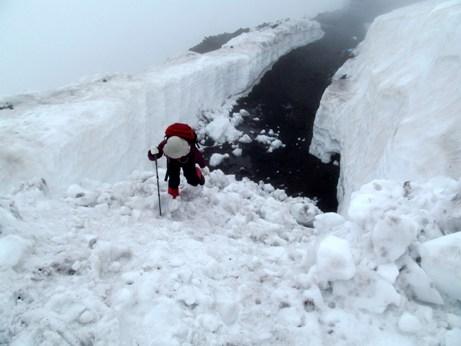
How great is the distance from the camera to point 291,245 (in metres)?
4.56

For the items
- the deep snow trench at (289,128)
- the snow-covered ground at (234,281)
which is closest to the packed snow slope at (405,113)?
the deep snow trench at (289,128)

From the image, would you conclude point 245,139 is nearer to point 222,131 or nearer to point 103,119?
point 222,131

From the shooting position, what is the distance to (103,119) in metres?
7.91

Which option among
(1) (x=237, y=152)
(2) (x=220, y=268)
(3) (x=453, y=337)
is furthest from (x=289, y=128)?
(3) (x=453, y=337)

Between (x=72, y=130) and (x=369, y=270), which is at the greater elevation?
(x=369, y=270)

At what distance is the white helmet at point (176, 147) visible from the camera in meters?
4.86

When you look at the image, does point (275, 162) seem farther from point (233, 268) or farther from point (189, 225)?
point (233, 268)

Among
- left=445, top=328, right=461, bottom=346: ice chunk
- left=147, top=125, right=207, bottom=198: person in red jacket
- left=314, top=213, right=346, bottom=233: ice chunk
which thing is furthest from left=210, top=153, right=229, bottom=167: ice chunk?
left=445, top=328, right=461, bottom=346: ice chunk

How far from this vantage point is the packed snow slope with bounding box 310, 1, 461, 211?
17.6 ft

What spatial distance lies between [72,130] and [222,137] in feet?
16.8

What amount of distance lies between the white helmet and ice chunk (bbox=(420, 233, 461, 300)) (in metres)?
3.13

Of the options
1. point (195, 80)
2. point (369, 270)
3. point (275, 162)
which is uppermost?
point (369, 270)

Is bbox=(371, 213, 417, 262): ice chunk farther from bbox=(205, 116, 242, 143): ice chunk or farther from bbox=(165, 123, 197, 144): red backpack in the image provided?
bbox=(205, 116, 242, 143): ice chunk

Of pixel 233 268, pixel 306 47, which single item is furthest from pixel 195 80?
pixel 306 47
